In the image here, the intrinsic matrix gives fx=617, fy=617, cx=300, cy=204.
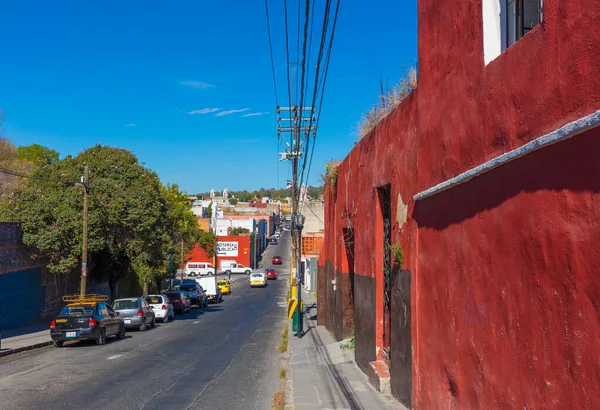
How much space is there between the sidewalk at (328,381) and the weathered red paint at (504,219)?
6.35 feet

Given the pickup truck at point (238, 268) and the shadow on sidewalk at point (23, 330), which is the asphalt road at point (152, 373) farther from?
the pickup truck at point (238, 268)

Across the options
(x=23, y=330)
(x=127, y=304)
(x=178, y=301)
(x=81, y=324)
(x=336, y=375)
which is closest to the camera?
(x=336, y=375)

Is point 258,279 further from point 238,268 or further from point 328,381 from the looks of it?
point 328,381

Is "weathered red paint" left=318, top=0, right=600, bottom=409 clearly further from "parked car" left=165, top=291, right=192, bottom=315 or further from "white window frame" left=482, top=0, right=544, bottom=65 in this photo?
"parked car" left=165, top=291, right=192, bottom=315

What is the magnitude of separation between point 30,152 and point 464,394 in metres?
67.2

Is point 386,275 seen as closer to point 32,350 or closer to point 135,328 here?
point 32,350

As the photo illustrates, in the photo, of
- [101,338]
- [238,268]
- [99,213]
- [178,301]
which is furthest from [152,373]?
[238,268]

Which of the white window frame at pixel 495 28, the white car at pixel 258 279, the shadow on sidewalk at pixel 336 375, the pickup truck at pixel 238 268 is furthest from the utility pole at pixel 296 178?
the pickup truck at pixel 238 268

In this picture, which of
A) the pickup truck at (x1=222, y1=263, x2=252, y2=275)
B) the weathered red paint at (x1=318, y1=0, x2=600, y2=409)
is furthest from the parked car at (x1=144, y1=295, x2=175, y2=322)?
the pickup truck at (x1=222, y1=263, x2=252, y2=275)

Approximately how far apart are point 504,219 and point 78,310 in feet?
60.7

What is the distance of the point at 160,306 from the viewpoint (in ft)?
106

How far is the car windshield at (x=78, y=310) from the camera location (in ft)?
69.1

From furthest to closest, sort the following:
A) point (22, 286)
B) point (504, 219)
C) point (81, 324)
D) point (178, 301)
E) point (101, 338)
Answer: point (178, 301) → point (22, 286) → point (101, 338) → point (81, 324) → point (504, 219)

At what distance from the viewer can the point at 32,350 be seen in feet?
66.2
